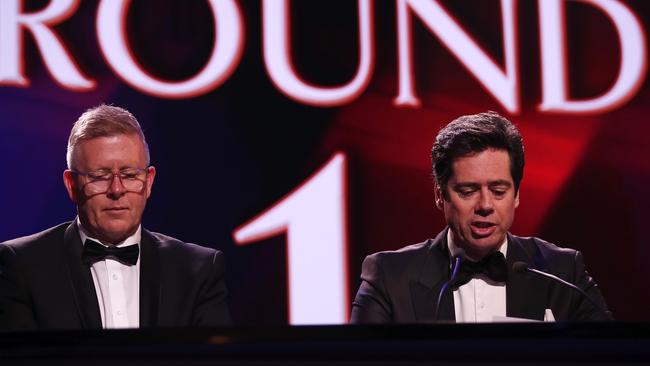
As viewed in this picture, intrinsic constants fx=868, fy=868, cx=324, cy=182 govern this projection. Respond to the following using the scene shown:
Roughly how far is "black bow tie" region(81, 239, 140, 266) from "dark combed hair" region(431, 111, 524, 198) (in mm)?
857

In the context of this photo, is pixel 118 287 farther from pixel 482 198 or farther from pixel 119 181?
pixel 482 198

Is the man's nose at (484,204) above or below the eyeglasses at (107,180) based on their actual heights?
below

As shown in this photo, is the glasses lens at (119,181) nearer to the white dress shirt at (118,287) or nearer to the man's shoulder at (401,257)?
the white dress shirt at (118,287)

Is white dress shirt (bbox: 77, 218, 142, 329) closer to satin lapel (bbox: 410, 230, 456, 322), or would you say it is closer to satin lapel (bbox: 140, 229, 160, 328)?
satin lapel (bbox: 140, 229, 160, 328)

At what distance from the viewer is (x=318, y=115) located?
4.18 metres

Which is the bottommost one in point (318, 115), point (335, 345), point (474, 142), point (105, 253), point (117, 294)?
point (335, 345)

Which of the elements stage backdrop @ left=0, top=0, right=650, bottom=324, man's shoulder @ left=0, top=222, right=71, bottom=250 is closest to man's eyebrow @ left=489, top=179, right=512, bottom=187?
man's shoulder @ left=0, top=222, right=71, bottom=250

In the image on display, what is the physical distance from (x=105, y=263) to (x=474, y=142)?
1.05 meters

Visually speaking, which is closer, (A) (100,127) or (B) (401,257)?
(A) (100,127)

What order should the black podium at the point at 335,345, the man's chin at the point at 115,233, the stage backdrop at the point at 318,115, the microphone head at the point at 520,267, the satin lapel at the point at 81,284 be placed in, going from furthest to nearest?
the stage backdrop at the point at 318,115, the man's chin at the point at 115,233, the satin lapel at the point at 81,284, the microphone head at the point at 520,267, the black podium at the point at 335,345

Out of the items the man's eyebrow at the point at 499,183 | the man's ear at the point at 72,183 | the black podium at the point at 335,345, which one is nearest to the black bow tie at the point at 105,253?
the man's ear at the point at 72,183

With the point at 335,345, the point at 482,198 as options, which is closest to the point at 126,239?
the point at 482,198

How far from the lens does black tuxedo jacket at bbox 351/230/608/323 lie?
2311 millimetres

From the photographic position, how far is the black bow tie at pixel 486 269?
2.29m
